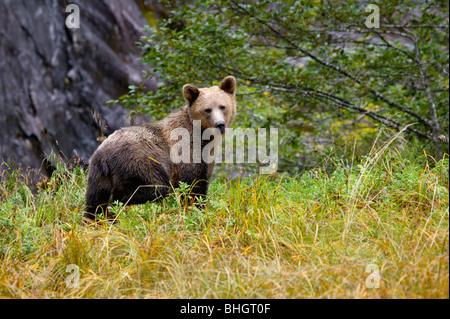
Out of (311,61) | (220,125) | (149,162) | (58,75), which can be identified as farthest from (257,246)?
(58,75)

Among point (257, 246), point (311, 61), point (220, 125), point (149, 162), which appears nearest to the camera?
point (257, 246)

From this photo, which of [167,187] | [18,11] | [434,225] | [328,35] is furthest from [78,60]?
[434,225]

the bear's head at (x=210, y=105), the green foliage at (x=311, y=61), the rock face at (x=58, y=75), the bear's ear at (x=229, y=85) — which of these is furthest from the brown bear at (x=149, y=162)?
the rock face at (x=58, y=75)

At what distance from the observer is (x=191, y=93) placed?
5504mm

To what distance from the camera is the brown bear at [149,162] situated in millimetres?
4504

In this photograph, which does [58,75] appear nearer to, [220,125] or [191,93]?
[191,93]

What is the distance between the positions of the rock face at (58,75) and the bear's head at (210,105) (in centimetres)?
450

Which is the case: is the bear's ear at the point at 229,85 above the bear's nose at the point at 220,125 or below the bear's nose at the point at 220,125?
above

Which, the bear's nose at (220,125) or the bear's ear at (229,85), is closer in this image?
the bear's nose at (220,125)

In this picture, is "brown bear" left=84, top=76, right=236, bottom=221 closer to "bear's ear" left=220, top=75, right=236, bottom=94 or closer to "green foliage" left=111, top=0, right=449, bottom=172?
"bear's ear" left=220, top=75, right=236, bottom=94

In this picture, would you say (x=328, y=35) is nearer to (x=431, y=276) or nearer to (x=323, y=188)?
(x=323, y=188)

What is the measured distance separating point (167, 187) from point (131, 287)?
1634 millimetres

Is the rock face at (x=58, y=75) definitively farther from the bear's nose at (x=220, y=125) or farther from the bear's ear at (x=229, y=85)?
the bear's nose at (x=220, y=125)

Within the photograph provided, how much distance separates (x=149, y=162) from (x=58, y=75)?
635cm
